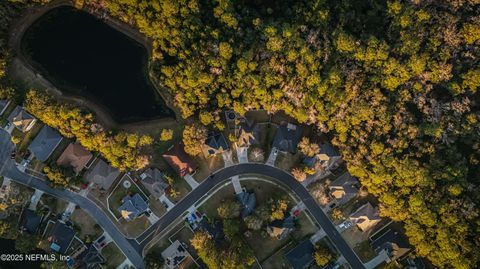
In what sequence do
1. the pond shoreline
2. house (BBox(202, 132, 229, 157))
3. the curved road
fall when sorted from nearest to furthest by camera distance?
1. house (BBox(202, 132, 229, 157))
2. the curved road
3. the pond shoreline

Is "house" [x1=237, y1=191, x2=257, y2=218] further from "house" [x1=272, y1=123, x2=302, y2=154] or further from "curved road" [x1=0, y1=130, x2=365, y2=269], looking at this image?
"house" [x1=272, y1=123, x2=302, y2=154]

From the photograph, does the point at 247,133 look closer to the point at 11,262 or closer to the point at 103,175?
the point at 103,175

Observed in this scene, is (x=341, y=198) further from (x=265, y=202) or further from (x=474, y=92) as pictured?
(x=474, y=92)

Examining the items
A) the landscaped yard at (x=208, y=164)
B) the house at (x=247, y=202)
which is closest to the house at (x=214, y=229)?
the house at (x=247, y=202)

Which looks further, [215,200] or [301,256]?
[215,200]

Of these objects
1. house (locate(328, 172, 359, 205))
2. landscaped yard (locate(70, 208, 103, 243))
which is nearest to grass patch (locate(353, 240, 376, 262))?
house (locate(328, 172, 359, 205))

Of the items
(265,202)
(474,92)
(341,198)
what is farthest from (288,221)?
(474,92)

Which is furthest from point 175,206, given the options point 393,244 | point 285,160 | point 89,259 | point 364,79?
point 364,79
